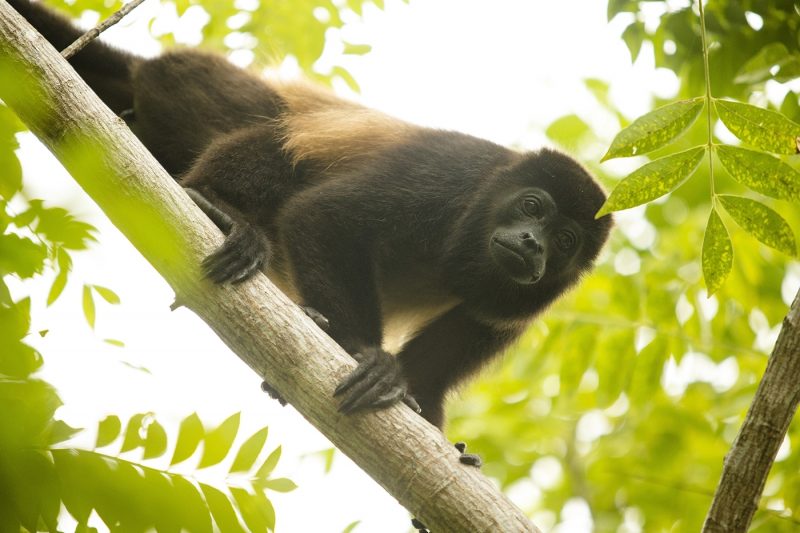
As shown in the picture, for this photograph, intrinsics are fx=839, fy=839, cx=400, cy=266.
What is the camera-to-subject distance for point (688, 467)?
16.9 ft

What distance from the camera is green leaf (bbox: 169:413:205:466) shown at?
216cm

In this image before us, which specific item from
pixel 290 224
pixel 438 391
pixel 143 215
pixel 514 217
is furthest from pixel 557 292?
pixel 143 215

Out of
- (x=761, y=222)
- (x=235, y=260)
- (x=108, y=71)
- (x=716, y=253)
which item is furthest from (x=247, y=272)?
(x=108, y=71)

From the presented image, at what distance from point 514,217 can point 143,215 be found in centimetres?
323

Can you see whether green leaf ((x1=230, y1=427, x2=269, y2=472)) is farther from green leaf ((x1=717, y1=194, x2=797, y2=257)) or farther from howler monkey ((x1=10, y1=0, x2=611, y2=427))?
howler monkey ((x1=10, y1=0, x2=611, y2=427))

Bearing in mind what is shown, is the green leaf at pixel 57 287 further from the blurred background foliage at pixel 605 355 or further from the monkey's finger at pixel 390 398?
the monkey's finger at pixel 390 398

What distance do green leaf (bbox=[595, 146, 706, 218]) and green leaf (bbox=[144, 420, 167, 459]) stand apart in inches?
55.8

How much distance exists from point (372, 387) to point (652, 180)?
51.4 inches

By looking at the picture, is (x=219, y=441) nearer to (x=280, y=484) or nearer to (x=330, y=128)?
(x=280, y=484)

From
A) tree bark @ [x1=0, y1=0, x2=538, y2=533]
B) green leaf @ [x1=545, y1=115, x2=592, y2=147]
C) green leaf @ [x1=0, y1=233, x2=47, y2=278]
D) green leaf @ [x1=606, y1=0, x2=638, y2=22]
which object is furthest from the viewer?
green leaf @ [x1=545, y1=115, x2=592, y2=147]

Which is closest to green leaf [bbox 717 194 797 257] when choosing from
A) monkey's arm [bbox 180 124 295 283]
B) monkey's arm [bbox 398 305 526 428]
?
monkey's arm [bbox 180 124 295 283]

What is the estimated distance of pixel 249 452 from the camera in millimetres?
2305

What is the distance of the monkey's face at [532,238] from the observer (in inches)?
178

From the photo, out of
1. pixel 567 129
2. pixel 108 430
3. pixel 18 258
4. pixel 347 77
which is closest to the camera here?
pixel 18 258
